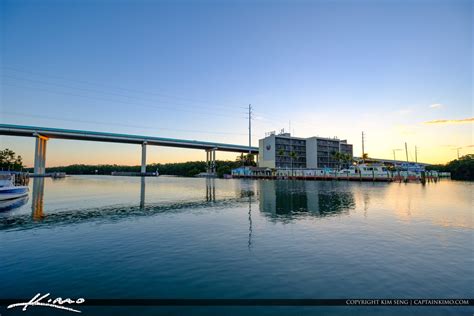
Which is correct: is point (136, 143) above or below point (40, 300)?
above

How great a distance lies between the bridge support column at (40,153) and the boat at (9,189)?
330 feet

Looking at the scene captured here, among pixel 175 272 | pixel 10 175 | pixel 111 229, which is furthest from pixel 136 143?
pixel 175 272

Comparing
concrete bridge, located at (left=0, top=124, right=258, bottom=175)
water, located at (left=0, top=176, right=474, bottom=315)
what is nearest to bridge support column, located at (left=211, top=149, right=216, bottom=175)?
concrete bridge, located at (left=0, top=124, right=258, bottom=175)

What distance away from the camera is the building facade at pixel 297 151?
136875 millimetres

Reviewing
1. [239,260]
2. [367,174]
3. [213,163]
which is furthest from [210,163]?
[239,260]

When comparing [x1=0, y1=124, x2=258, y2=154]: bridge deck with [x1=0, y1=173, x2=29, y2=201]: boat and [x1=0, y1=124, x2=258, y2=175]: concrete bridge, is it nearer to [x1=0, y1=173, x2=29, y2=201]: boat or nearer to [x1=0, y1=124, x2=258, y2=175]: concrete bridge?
[x1=0, y1=124, x2=258, y2=175]: concrete bridge

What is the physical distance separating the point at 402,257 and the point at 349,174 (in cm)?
8499

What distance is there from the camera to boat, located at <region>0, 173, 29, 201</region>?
98.9 ft

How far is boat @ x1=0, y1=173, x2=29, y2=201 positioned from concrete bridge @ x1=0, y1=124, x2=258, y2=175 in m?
97.1

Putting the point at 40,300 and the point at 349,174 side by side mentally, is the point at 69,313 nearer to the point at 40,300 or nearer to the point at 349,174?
the point at 40,300

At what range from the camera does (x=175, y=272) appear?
31.2 ft

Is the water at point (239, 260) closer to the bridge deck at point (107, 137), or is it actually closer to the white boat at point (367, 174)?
the white boat at point (367, 174)
